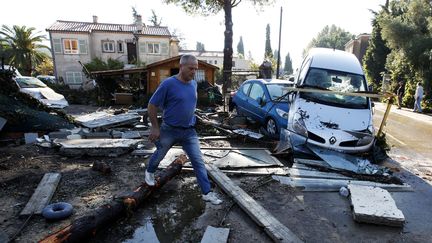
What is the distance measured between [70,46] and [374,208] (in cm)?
3215

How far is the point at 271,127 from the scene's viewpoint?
8422 mm

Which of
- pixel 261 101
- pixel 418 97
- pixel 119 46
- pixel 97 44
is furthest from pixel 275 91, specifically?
pixel 97 44

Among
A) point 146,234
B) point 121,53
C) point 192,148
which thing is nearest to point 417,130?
point 192,148

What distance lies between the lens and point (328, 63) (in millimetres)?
8234

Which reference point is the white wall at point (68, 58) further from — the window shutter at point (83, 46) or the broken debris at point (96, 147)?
the broken debris at point (96, 147)

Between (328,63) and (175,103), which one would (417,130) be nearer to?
(328,63)

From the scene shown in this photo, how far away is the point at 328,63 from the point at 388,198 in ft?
15.2

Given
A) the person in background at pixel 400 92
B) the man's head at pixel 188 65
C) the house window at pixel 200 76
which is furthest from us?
the house window at pixel 200 76

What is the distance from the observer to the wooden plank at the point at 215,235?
3.45m

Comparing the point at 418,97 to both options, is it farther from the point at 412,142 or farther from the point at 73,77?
the point at 73,77

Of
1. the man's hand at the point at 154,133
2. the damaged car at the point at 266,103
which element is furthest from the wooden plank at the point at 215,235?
the damaged car at the point at 266,103

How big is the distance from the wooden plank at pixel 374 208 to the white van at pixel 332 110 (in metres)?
1.71

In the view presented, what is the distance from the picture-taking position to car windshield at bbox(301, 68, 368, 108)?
7238 mm

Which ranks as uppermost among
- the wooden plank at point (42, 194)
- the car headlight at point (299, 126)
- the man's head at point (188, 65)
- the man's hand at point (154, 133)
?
the man's head at point (188, 65)
